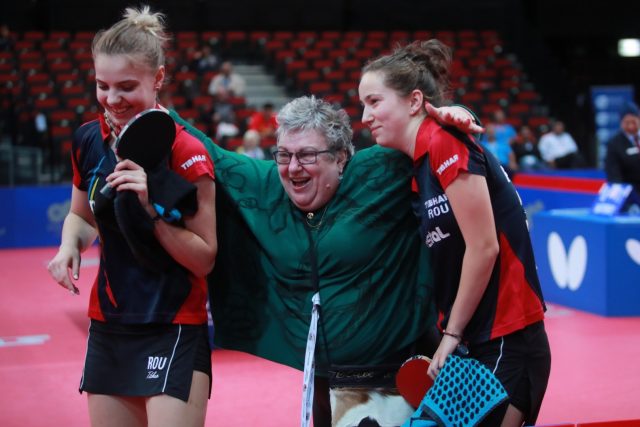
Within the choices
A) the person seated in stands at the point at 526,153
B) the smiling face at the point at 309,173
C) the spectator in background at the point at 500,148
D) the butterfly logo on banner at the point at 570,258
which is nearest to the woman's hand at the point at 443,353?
the smiling face at the point at 309,173

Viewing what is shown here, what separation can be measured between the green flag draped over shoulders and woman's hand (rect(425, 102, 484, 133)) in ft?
0.70

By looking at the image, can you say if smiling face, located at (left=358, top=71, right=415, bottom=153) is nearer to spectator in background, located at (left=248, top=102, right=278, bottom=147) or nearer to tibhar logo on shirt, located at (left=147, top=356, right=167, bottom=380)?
tibhar logo on shirt, located at (left=147, top=356, right=167, bottom=380)

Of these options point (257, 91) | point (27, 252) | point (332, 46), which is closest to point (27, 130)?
point (27, 252)

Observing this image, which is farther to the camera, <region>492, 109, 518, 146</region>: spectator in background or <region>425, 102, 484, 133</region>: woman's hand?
<region>492, 109, 518, 146</region>: spectator in background

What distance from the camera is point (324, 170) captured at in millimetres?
2674

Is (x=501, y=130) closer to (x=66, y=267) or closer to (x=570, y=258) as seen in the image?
(x=570, y=258)

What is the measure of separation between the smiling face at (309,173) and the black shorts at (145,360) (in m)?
0.47

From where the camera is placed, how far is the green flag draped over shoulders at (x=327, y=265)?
2680 mm

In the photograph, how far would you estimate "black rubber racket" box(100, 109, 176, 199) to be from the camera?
2.32m

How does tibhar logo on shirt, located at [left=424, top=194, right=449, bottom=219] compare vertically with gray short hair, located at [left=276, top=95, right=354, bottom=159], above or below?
below

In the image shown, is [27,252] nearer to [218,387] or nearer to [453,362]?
[218,387]

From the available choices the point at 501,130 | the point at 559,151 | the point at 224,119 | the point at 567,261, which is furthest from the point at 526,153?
the point at 567,261

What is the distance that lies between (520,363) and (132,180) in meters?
1.15

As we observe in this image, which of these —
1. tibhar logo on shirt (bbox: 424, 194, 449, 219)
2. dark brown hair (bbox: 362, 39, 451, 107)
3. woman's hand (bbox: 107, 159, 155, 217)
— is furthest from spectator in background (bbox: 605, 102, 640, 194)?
woman's hand (bbox: 107, 159, 155, 217)
